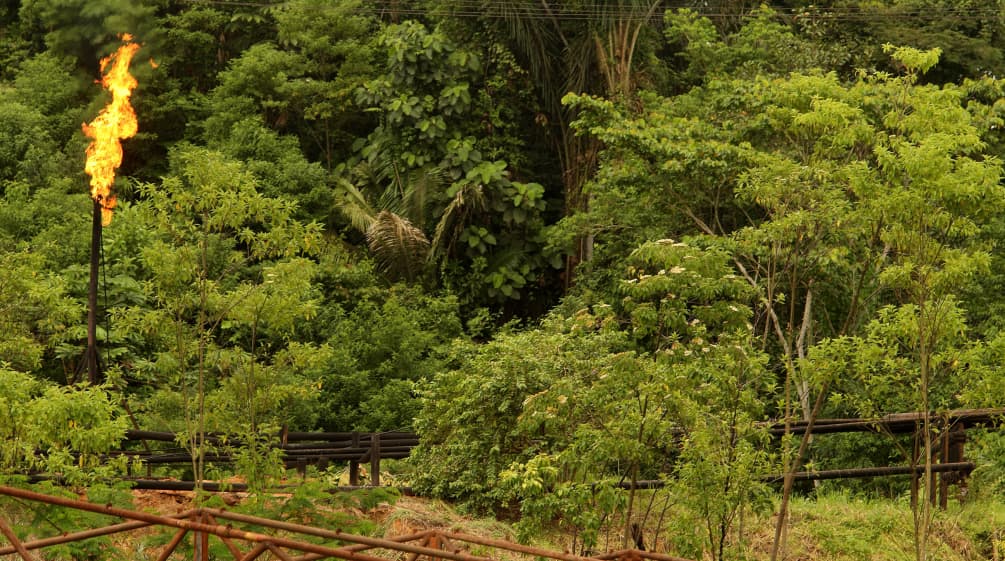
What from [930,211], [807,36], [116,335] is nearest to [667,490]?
[930,211]

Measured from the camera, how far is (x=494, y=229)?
26.9m

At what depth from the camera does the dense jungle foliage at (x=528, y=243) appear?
11.7 meters

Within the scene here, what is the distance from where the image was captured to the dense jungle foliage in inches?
461

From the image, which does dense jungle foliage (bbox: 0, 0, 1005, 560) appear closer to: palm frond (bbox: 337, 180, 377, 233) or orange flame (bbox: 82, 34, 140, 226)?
palm frond (bbox: 337, 180, 377, 233)

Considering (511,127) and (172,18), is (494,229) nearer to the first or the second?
(511,127)

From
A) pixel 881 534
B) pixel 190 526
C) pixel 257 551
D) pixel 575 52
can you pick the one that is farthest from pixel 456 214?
pixel 190 526

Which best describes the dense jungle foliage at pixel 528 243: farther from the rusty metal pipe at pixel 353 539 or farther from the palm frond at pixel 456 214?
the rusty metal pipe at pixel 353 539

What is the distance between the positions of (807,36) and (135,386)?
15.0 metres

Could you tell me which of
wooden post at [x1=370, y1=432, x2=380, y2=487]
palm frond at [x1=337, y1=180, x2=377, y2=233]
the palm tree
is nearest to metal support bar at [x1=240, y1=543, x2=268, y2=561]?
wooden post at [x1=370, y1=432, x2=380, y2=487]

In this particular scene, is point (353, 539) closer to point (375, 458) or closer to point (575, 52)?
point (375, 458)

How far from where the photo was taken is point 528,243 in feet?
87.4

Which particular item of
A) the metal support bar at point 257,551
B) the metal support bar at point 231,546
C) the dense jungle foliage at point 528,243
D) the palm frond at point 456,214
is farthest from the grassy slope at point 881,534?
the palm frond at point 456,214

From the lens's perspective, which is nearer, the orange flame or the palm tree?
the orange flame

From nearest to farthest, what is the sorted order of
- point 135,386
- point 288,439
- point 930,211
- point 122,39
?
point 930,211 → point 288,439 → point 122,39 → point 135,386
